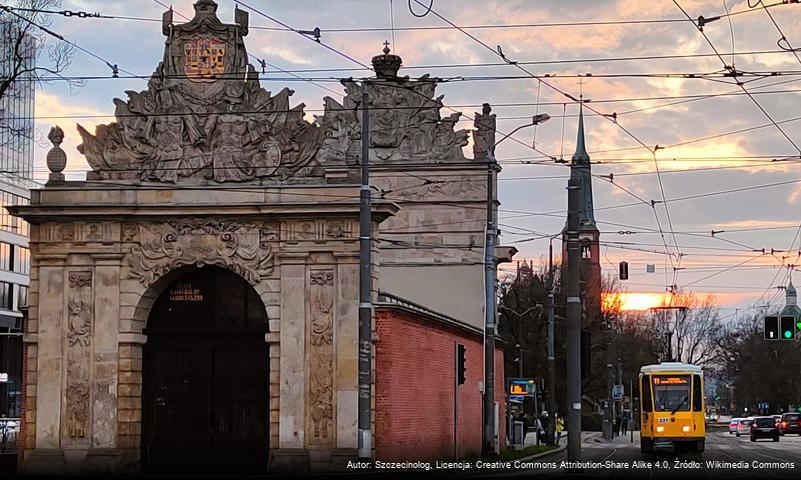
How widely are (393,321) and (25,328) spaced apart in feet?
31.2

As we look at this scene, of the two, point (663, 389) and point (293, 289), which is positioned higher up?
point (293, 289)

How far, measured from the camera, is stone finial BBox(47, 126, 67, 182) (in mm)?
31688

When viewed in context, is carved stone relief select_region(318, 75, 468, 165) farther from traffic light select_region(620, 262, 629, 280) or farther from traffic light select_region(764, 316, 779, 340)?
traffic light select_region(620, 262, 629, 280)

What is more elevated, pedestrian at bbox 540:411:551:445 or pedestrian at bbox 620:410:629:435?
pedestrian at bbox 540:411:551:445

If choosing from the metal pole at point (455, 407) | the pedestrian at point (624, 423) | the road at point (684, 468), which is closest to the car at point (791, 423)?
the pedestrian at point (624, 423)

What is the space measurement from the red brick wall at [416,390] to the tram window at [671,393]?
247 inches

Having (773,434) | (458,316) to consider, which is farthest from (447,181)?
(773,434)

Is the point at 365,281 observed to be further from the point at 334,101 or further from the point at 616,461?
the point at 334,101

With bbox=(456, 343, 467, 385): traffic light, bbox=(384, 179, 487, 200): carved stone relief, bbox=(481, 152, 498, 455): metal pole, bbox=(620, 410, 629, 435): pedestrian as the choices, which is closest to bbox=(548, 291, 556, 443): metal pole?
bbox=(384, 179, 487, 200): carved stone relief

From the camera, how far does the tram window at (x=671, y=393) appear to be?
40562mm

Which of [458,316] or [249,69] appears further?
[458,316]

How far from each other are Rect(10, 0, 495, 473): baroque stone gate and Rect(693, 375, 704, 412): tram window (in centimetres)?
1459

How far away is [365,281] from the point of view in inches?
1126

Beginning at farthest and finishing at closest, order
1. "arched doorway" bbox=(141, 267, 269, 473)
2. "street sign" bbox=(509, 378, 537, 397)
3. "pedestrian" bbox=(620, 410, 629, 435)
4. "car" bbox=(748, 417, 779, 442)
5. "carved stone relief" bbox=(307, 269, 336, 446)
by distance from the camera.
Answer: "pedestrian" bbox=(620, 410, 629, 435) → "car" bbox=(748, 417, 779, 442) → "street sign" bbox=(509, 378, 537, 397) → "arched doorway" bbox=(141, 267, 269, 473) → "carved stone relief" bbox=(307, 269, 336, 446)
